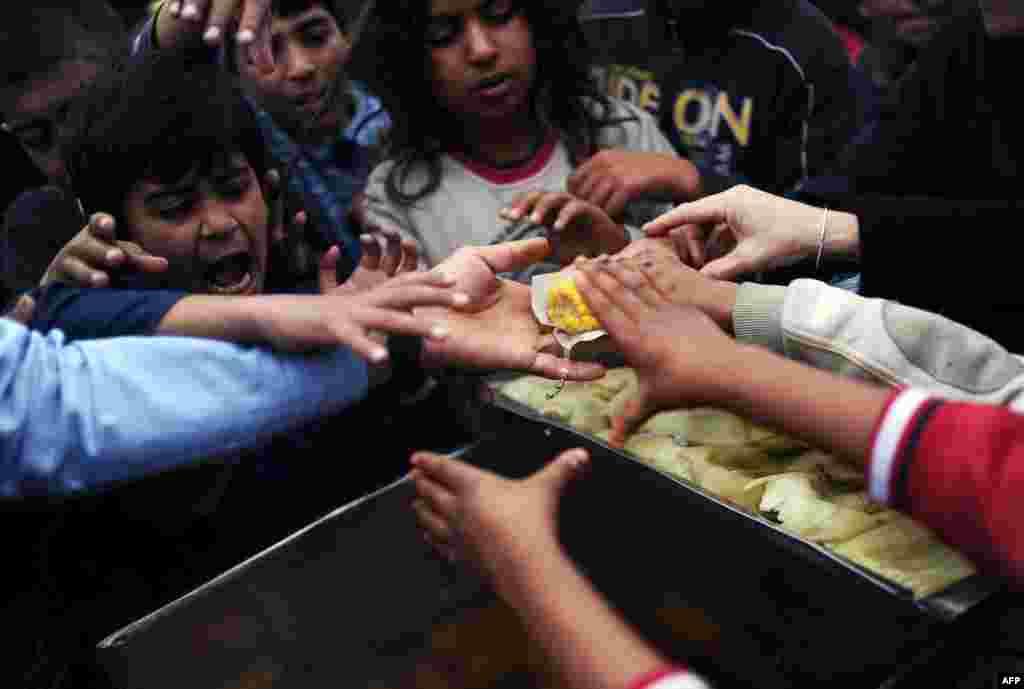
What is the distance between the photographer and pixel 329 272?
0.74 metres

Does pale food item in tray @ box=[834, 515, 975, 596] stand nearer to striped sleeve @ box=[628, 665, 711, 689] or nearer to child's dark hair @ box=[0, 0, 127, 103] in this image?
striped sleeve @ box=[628, 665, 711, 689]

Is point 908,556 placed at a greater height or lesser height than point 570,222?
lesser

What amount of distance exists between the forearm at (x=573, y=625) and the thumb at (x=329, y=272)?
343 millimetres

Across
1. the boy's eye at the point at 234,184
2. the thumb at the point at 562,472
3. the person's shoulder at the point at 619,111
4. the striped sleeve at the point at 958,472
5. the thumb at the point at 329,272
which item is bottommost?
the thumb at the point at 562,472

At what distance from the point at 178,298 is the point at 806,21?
82 cm

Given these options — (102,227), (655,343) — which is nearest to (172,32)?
(102,227)

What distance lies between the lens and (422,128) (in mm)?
1099

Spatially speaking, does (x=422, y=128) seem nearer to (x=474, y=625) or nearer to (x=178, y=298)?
(x=178, y=298)

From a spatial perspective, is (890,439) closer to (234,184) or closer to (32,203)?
(234,184)

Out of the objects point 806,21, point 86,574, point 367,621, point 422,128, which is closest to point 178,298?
point 86,574

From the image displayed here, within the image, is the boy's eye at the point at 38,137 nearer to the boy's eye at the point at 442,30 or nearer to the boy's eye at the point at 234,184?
the boy's eye at the point at 234,184

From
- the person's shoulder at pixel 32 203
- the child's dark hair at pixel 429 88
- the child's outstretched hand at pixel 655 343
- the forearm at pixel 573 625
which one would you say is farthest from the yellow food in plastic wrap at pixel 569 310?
the person's shoulder at pixel 32 203

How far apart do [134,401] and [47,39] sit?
56cm

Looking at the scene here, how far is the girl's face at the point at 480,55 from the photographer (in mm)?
953
